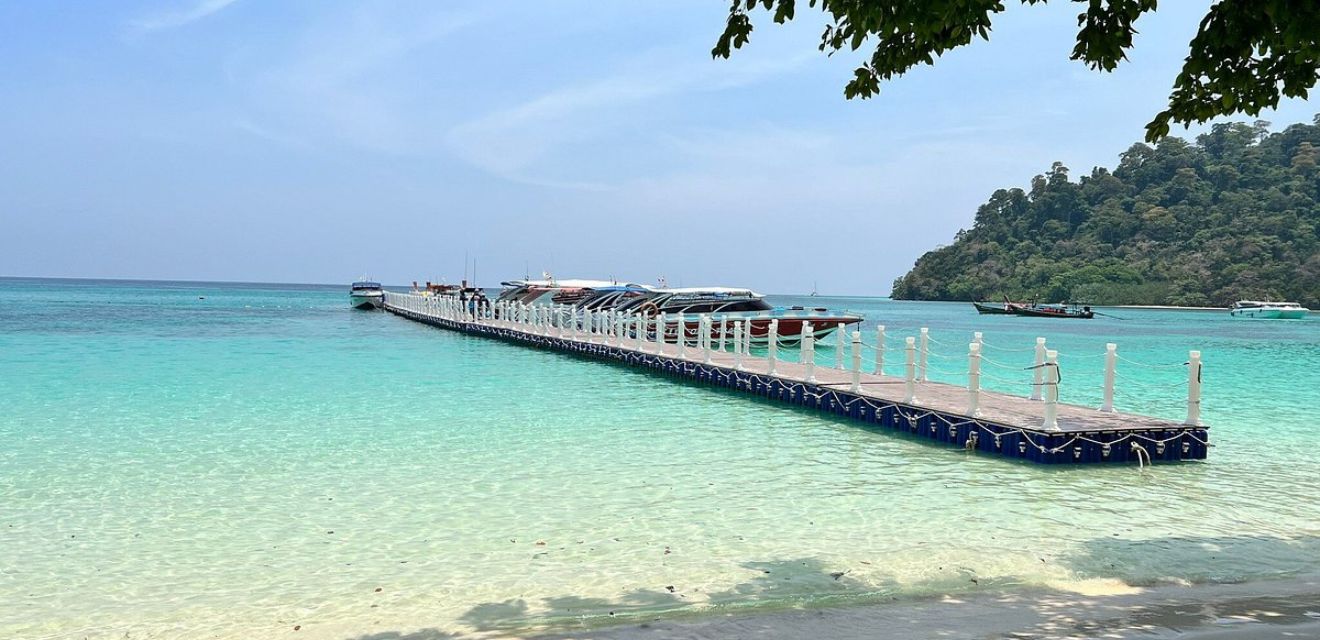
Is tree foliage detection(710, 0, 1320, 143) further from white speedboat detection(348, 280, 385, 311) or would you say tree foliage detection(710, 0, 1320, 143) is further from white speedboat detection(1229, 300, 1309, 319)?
A: white speedboat detection(1229, 300, 1309, 319)

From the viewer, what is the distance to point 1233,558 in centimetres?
905

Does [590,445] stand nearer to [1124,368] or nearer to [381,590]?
[381,590]

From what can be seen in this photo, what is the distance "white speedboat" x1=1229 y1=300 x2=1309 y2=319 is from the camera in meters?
112

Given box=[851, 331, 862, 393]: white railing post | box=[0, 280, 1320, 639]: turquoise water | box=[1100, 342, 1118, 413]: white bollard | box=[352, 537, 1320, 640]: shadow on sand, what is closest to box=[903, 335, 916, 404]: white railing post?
box=[0, 280, 1320, 639]: turquoise water

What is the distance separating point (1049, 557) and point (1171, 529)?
2095 millimetres

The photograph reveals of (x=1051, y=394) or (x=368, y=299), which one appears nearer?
(x=1051, y=394)

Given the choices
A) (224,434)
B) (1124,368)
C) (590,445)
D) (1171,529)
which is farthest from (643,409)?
(1124,368)

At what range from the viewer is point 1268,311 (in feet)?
367

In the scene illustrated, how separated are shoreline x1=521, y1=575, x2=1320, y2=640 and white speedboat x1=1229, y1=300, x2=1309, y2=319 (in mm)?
120669

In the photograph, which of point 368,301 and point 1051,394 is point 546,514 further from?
point 368,301

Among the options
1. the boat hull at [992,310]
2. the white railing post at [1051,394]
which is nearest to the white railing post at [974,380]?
the white railing post at [1051,394]

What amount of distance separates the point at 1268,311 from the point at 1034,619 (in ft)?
401

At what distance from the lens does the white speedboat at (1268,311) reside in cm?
11200


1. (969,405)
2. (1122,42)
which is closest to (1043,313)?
(969,405)
